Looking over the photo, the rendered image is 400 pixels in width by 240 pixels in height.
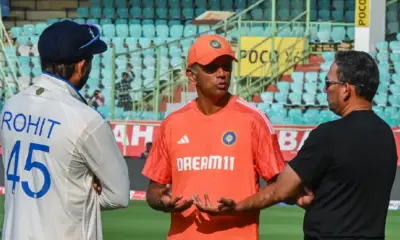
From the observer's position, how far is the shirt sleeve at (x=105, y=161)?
4.49m

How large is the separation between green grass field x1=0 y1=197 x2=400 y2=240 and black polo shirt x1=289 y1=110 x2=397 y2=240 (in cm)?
677

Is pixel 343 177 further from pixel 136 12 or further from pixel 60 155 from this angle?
pixel 136 12

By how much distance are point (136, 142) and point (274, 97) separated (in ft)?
14.6

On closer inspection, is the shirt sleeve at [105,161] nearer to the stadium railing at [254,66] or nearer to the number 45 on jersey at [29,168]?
the number 45 on jersey at [29,168]

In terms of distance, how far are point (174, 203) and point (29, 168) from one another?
39.2 inches

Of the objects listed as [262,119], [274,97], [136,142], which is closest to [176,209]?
[262,119]

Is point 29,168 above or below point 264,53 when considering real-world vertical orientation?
above

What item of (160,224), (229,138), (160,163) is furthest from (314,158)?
(160,224)

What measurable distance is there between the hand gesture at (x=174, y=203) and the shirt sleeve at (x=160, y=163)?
7.1 inches

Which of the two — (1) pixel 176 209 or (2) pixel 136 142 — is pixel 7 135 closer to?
(1) pixel 176 209

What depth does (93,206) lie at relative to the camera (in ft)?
15.1

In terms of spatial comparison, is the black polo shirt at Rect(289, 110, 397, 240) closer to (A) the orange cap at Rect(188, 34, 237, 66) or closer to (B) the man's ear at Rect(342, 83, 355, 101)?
(B) the man's ear at Rect(342, 83, 355, 101)

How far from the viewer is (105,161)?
4500 mm

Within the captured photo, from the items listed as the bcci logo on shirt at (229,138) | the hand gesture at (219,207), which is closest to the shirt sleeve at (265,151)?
the bcci logo on shirt at (229,138)
